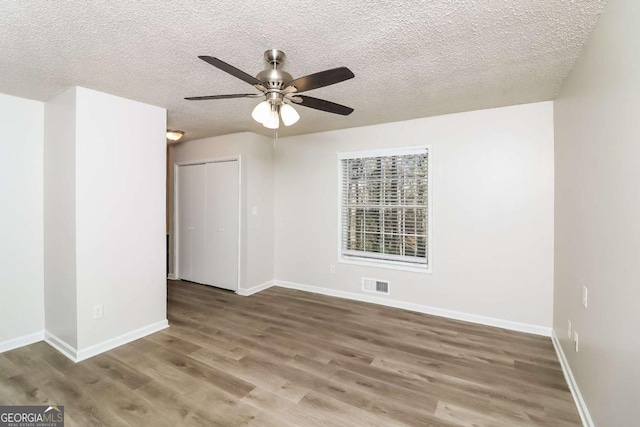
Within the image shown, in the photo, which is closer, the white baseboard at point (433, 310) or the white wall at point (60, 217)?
the white wall at point (60, 217)

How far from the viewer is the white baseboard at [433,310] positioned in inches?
119

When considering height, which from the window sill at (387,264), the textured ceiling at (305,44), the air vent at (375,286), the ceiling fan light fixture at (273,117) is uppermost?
the textured ceiling at (305,44)

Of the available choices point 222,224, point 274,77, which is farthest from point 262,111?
point 222,224

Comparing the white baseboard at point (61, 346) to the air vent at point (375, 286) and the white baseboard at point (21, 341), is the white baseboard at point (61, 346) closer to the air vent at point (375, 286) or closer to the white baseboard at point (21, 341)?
the white baseboard at point (21, 341)

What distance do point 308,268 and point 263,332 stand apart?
153cm

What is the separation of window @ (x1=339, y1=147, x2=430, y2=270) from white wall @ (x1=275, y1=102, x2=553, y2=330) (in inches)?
5.3

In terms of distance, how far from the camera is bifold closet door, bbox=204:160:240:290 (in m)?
4.38

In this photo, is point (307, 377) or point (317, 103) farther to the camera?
point (307, 377)

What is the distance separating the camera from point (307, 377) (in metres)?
2.28

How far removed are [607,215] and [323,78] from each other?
1.69 metres

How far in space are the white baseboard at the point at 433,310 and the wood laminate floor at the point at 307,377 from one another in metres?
0.13

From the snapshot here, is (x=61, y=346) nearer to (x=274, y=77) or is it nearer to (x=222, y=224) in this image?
(x=222, y=224)

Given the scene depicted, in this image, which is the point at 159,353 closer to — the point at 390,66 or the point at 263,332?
the point at 263,332

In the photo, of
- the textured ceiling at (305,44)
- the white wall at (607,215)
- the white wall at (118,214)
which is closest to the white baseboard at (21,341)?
the white wall at (118,214)
